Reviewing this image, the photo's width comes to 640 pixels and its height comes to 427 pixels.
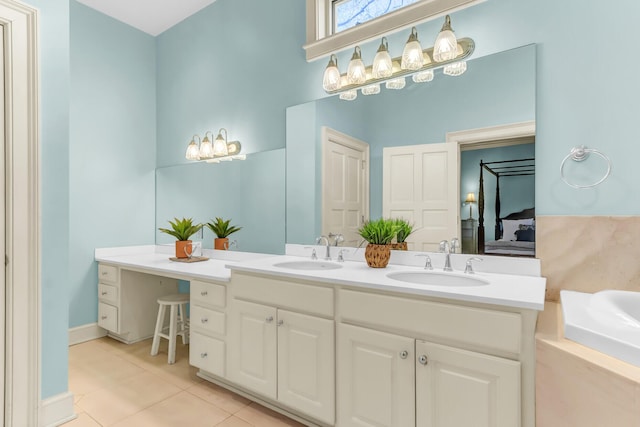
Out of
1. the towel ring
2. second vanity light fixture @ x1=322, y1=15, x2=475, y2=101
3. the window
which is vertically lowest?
the towel ring

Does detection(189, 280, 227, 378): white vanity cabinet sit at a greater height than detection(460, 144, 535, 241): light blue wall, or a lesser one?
lesser

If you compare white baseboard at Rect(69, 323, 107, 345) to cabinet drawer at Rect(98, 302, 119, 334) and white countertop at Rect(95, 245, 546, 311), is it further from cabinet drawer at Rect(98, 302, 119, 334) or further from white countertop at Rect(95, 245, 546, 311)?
white countertop at Rect(95, 245, 546, 311)

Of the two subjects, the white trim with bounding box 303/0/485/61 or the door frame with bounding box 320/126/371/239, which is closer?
the white trim with bounding box 303/0/485/61

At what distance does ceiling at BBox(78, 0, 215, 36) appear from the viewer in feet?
9.77

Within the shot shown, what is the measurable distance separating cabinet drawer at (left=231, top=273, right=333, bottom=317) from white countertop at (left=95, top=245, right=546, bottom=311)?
0.05 metres

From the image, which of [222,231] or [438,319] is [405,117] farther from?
[222,231]

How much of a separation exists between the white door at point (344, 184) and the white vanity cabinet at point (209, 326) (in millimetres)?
811

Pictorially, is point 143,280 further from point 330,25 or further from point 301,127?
point 330,25

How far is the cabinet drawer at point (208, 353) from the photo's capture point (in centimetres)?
203

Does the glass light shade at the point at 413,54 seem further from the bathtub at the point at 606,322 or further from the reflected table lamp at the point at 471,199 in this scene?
the bathtub at the point at 606,322

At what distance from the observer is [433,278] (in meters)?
1.73

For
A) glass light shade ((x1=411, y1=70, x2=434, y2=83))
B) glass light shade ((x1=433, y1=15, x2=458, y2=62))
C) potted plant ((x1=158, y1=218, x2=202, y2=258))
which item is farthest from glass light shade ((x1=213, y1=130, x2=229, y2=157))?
glass light shade ((x1=433, y1=15, x2=458, y2=62))

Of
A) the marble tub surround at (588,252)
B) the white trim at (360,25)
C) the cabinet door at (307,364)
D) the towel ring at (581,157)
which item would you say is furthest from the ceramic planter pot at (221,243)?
the towel ring at (581,157)

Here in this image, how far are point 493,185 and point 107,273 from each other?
3.03 meters
